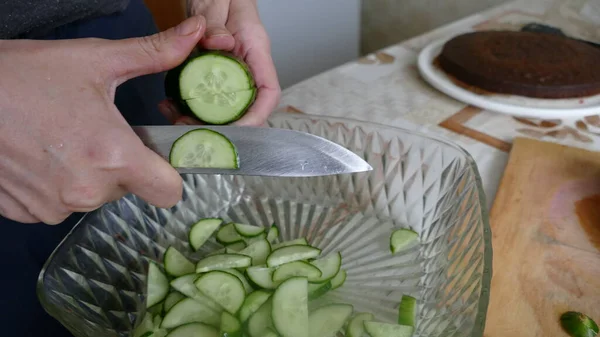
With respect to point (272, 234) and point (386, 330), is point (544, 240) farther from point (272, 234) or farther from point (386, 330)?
point (272, 234)

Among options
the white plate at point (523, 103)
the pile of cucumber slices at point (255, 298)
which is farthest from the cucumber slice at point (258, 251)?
the white plate at point (523, 103)

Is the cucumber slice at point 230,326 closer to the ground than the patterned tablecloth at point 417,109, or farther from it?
closer to the ground

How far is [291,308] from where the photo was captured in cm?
73

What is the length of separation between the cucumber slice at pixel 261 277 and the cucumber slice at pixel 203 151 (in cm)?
17

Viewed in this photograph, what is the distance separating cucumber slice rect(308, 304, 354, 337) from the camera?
74 centimetres

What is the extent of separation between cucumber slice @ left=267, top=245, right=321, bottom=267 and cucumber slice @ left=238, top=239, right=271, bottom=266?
32mm

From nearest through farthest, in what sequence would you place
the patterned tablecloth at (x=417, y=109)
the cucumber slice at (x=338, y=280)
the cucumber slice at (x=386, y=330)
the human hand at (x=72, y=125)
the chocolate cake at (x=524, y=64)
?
the human hand at (x=72, y=125) < the cucumber slice at (x=386, y=330) < the cucumber slice at (x=338, y=280) < the patterned tablecloth at (x=417, y=109) < the chocolate cake at (x=524, y=64)

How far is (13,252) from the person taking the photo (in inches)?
34.6

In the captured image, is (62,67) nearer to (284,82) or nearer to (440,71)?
(440,71)

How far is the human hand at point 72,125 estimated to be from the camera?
1.99ft

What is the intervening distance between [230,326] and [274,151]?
10.1 inches

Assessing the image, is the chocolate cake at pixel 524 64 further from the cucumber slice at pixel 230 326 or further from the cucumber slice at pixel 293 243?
the cucumber slice at pixel 230 326

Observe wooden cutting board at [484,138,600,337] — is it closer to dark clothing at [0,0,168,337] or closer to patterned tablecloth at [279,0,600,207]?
patterned tablecloth at [279,0,600,207]

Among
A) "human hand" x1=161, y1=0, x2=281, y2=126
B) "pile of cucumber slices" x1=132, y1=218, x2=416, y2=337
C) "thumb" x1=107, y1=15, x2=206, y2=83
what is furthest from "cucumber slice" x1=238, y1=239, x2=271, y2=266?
"thumb" x1=107, y1=15, x2=206, y2=83
